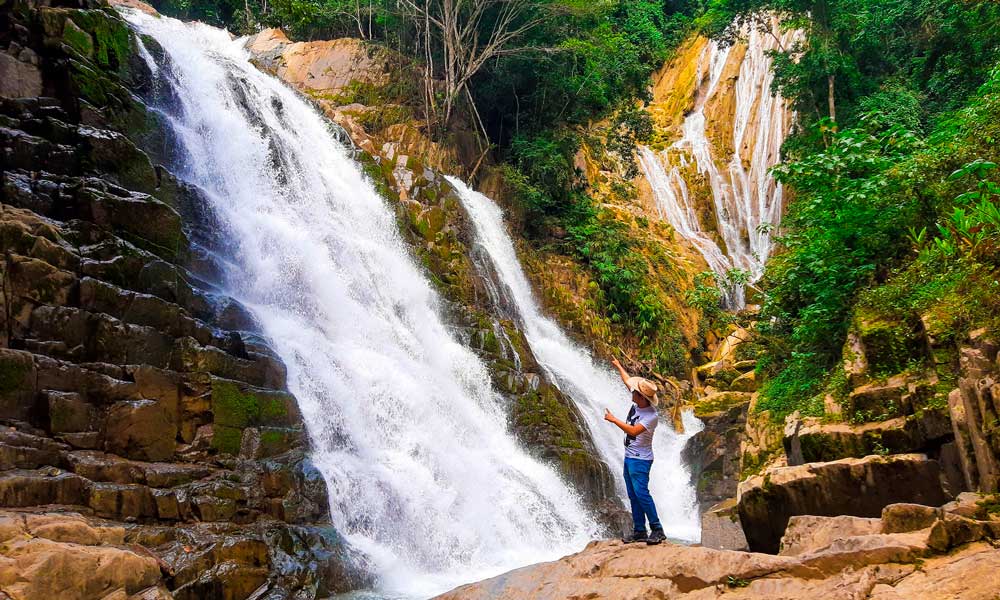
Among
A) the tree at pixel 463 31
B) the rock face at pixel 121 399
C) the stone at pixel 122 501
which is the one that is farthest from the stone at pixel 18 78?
the tree at pixel 463 31

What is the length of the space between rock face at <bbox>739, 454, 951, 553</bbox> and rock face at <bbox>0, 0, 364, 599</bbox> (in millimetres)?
4576

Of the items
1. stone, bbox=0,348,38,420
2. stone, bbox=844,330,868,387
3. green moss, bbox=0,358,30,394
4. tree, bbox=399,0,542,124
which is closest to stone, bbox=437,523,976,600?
stone, bbox=844,330,868,387

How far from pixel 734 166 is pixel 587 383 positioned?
16.7 m

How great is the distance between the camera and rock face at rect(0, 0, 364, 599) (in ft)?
19.3

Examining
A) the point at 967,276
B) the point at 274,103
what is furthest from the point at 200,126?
the point at 967,276

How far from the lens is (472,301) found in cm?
1752

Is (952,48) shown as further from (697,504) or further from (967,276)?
(967,276)

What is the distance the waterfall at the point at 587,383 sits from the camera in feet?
47.1

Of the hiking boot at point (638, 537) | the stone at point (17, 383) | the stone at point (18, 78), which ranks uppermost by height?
the stone at point (18, 78)

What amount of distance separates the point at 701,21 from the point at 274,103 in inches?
1066

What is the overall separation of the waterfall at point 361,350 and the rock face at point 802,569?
332cm

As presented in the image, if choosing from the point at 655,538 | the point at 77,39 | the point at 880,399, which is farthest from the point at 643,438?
the point at 77,39

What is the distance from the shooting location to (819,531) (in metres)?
4.77

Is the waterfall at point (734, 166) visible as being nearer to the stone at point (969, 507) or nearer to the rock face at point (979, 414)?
the rock face at point (979, 414)
